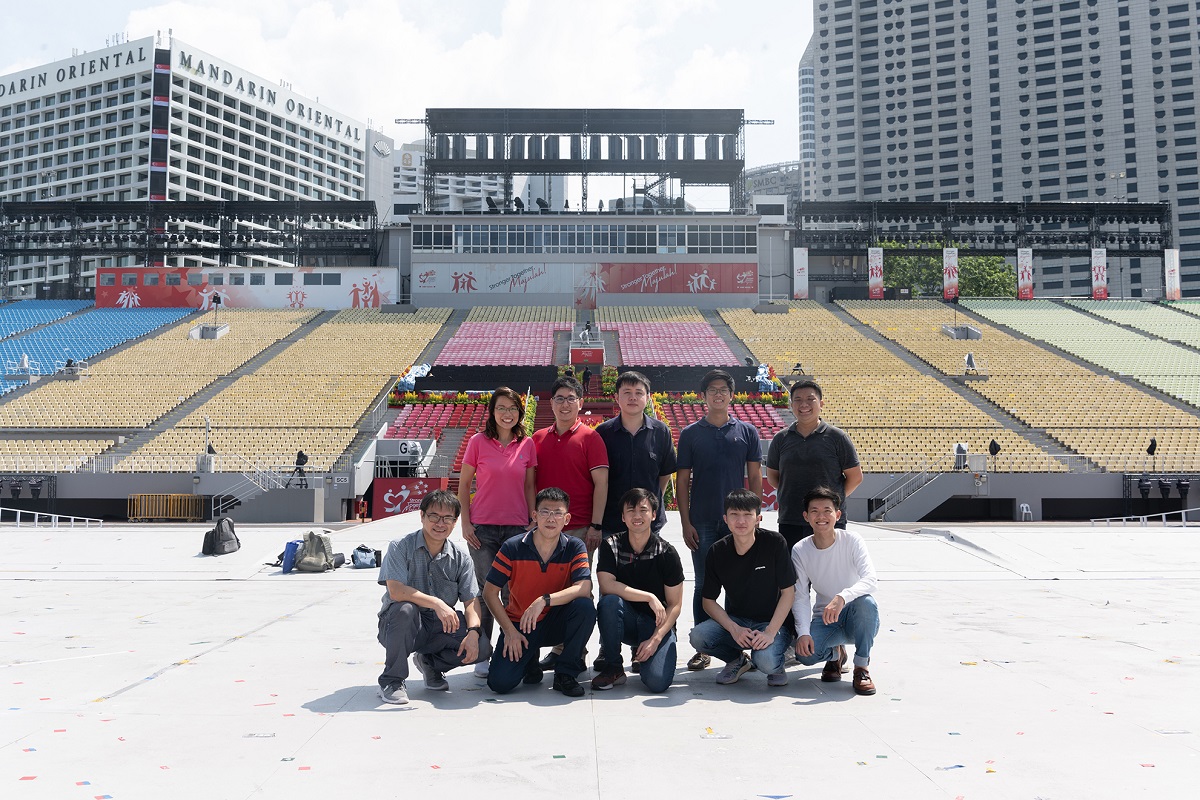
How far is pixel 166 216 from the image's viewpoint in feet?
190

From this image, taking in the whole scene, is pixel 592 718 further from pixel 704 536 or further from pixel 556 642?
pixel 704 536

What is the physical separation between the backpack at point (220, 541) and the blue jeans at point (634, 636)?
10.3 meters

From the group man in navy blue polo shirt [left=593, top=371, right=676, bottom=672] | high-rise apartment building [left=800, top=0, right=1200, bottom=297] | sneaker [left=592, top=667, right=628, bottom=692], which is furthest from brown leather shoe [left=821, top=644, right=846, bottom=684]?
high-rise apartment building [left=800, top=0, right=1200, bottom=297]

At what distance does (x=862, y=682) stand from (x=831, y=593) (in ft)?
2.44

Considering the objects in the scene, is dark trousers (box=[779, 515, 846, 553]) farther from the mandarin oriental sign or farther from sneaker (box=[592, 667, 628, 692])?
the mandarin oriental sign

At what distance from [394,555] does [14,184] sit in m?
139

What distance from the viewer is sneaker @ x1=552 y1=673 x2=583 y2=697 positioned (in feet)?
19.4

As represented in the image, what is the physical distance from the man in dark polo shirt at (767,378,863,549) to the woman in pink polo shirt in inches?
79.5

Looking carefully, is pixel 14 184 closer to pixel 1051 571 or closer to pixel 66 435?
pixel 66 435

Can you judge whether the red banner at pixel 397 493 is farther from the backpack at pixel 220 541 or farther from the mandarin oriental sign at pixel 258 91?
the mandarin oriental sign at pixel 258 91

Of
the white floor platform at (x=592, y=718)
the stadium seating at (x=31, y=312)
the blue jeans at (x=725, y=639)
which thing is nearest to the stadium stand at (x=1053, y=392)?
the white floor platform at (x=592, y=718)

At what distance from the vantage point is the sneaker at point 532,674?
6.24m

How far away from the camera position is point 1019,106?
448ft

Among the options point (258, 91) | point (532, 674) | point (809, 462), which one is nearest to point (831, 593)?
point (809, 462)
